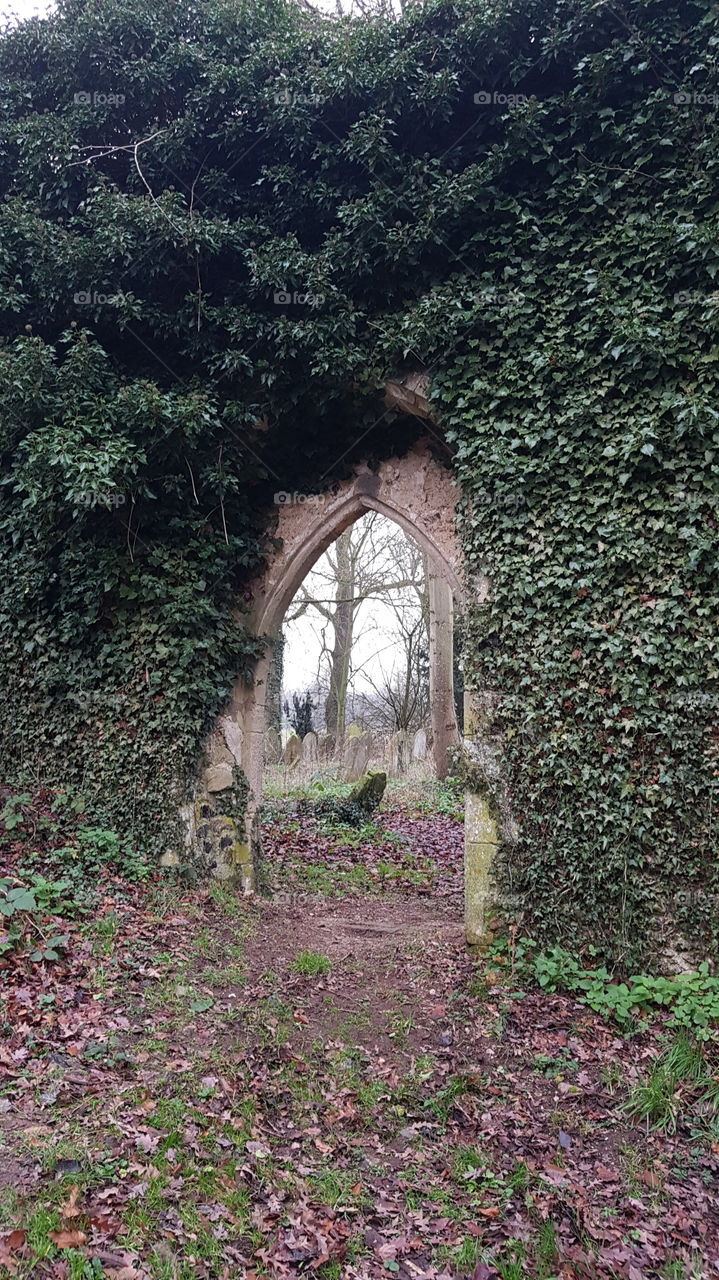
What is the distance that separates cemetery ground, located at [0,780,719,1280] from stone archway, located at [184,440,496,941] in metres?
0.79

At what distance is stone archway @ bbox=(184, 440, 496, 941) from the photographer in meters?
6.21

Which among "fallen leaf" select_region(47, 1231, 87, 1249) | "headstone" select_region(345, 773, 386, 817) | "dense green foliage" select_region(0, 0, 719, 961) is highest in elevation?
"dense green foliage" select_region(0, 0, 719, 961)

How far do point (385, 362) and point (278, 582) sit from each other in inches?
83.8

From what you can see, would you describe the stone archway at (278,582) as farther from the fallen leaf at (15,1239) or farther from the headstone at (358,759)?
the headstone at (358,759)

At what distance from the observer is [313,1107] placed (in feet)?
12.0

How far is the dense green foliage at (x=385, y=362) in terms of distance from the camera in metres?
4.78

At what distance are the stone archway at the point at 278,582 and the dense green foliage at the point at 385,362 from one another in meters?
0.27

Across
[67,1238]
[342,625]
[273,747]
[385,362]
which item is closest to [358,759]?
[273,747]

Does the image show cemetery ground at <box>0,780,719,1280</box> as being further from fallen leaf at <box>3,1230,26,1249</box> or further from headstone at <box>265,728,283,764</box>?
headstone at <box>265,728,283,764</box>

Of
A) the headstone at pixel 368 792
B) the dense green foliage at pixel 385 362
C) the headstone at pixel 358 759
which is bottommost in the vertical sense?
the headstone at pixel 368 792

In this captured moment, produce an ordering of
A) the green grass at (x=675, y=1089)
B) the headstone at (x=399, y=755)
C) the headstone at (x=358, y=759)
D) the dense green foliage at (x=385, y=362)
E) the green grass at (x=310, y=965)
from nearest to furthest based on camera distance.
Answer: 1. the green grass at (x=675, y=1089)
2. the dense green foliage at (x=385, y=362)
3. the green grass at (x=310, y=965)
4. the headstone at (x=358, y=759)
5. the headstone at (x=399, y=755)

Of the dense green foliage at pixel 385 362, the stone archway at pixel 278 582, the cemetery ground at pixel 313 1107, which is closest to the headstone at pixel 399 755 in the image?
the stone archway at pixel 278 582

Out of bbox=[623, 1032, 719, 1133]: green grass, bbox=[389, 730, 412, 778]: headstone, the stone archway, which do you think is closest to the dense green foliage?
the stone archway

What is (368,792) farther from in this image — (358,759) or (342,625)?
(342,625)
